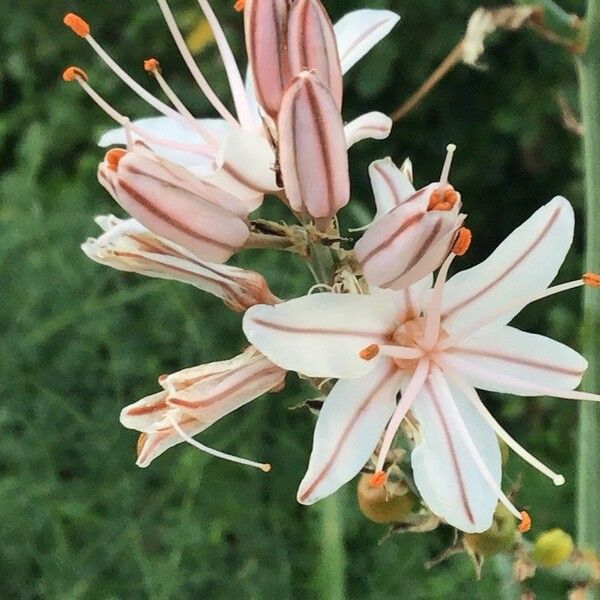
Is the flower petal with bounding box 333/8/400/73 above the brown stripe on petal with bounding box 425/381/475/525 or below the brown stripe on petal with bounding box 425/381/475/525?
above

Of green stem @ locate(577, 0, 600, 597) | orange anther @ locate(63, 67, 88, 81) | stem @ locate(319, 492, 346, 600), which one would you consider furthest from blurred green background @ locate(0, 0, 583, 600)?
orange anther @ locate(63, 67, 88, 81)

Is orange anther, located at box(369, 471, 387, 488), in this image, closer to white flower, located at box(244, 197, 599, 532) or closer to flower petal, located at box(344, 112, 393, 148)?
white flower, located at box(244, 197, 599, 532)

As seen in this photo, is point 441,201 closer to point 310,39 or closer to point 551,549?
point 310,39

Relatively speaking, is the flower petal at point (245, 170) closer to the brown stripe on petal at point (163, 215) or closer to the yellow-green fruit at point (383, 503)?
the brown stripe on petal at point (163, 215)

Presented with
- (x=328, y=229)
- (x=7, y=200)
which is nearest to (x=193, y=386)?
(x=328, y=229)

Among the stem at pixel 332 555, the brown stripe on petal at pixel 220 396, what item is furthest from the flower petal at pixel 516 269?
the stem at pixel 332 555

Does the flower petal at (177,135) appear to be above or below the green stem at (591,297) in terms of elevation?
above

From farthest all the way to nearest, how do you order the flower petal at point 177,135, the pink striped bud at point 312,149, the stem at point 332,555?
the stem at point 332,555, the flower petal at point 177,135, the pink striped bud at point 312,149
